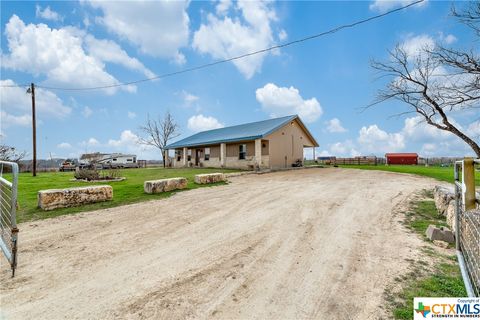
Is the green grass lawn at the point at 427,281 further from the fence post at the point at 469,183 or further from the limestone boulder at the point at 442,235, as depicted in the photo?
the fence post at the point at 469,183

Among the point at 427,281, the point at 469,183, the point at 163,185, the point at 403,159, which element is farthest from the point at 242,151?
the point at 403,159

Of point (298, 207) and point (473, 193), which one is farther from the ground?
point (473, 193)

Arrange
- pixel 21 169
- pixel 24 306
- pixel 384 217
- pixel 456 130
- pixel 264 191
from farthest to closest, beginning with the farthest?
pixel 21 169 < pixel 456 130 < pixel 264 191 < pixel 384 217 < pixel 24 306

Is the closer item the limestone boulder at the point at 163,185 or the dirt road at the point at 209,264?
the dirt road at the point at 209,264

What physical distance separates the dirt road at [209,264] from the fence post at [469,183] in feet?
4.88

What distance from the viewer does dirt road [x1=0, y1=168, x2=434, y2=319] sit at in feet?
9.46

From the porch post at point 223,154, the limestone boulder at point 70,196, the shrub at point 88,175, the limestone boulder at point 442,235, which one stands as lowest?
the limestone boulder at point 442,235

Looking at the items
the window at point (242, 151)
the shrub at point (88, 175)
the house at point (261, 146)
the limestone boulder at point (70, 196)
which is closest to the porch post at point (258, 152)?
the house at point (261, 146)

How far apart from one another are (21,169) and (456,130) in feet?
147

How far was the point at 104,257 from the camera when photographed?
4230 mm

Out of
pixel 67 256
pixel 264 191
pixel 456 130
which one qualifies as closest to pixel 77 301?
pixel 67 256

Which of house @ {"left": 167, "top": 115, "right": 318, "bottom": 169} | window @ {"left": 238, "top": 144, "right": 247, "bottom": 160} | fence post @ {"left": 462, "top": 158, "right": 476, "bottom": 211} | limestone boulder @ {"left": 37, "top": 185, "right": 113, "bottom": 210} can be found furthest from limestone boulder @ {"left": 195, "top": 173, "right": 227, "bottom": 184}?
fence post @ {"left": 462, "top": 158, "right": 476, "bottom": 211}

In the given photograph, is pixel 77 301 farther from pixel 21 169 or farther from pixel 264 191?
pixel 21 169

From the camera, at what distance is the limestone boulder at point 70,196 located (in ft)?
24.3
